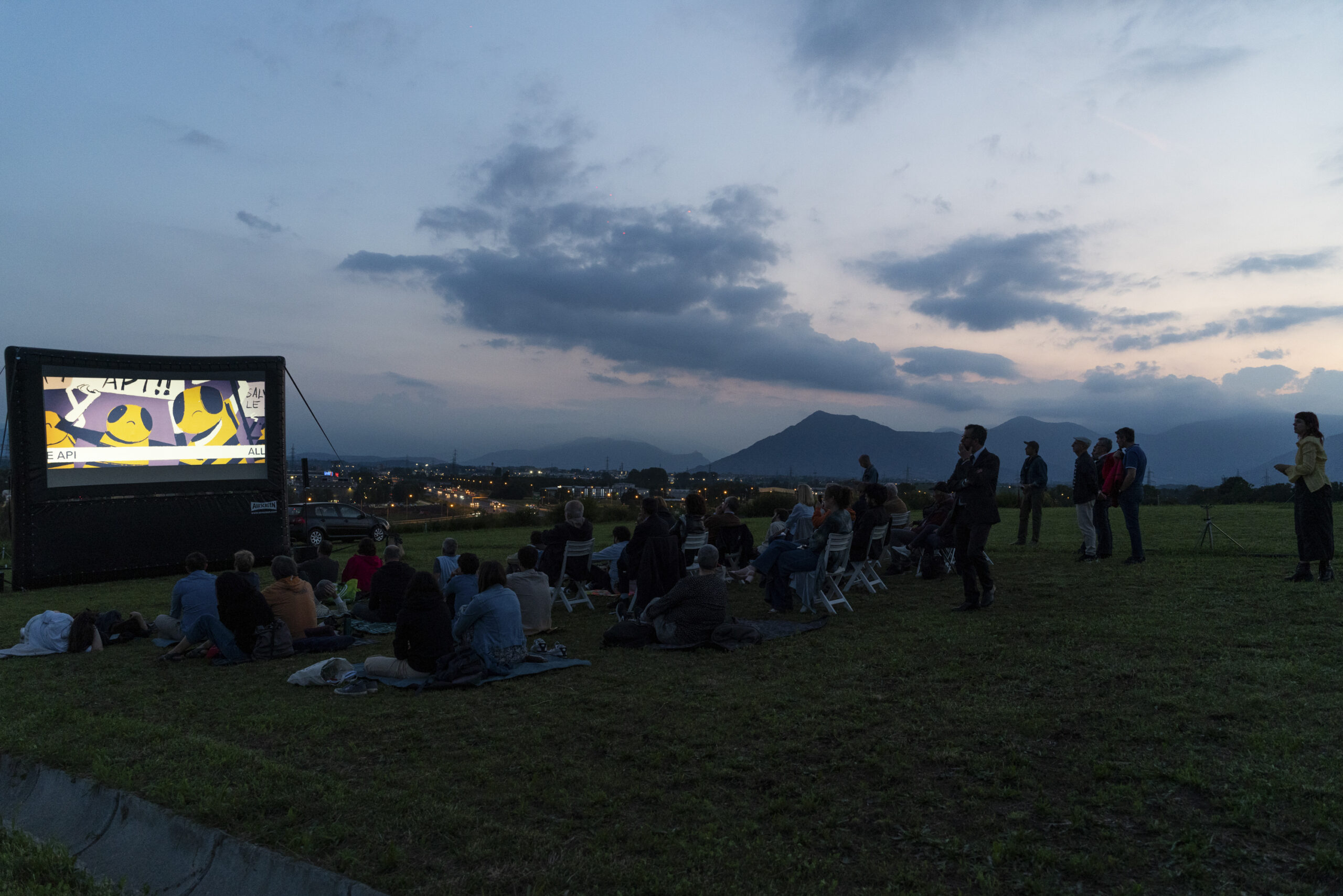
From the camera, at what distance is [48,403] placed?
39.6ft

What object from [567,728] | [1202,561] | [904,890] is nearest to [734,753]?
[567,728]

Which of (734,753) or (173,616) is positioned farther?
(173,616)

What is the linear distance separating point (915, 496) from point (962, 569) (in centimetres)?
1967

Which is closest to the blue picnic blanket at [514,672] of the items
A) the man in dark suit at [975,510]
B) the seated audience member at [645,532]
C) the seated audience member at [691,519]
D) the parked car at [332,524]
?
the seated audience member at [645,532]

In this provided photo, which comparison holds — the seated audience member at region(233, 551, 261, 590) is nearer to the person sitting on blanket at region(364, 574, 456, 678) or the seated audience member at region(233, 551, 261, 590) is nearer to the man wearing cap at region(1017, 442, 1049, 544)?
the person sitting on blanket at region(364, 574, 456, 678)

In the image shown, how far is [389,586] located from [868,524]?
5.33 metres

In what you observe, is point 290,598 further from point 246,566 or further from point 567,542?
point 567,542

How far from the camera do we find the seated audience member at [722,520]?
1002 centimetres

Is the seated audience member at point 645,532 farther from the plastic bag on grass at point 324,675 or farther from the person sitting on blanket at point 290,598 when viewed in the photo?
the person sitting on blanket at point 290,598

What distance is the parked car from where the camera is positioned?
845 inches

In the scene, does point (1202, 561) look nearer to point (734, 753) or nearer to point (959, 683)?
point (959, 683)

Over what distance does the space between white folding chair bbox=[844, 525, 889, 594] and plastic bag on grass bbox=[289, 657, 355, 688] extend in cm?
543

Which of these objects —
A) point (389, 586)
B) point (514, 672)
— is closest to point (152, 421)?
point (389, 586)

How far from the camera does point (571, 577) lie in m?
9.21
